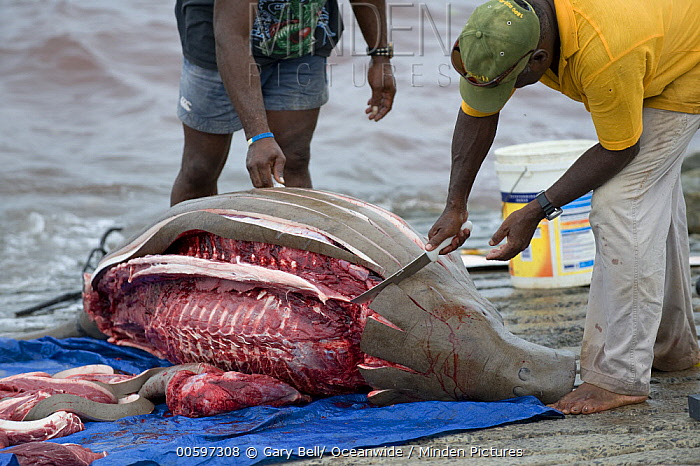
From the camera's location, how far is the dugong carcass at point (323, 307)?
287 centimetres

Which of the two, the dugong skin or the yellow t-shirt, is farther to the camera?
the dugong skin

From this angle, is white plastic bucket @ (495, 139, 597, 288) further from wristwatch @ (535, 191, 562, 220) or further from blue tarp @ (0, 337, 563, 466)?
blue tarp @ (0, 337, 563, 466)

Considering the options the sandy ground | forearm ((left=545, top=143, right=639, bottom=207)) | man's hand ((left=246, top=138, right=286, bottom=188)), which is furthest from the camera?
man's hand ((left=246, top=138, right=286, bottom=188))

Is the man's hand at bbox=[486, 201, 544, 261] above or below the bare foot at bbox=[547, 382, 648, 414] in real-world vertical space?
above

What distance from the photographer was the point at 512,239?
9.34ft

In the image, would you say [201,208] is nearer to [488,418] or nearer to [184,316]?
[184,316]

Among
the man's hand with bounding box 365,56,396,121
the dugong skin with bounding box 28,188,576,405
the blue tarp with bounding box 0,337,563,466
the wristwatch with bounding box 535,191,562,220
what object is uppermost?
the man's hand with bounding box 365,56,396,121

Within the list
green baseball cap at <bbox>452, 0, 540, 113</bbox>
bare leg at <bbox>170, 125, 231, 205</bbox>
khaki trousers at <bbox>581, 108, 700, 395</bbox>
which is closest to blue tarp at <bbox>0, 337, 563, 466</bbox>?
khaki trousers at <bbox>581, 108, 700, 395</bbox>

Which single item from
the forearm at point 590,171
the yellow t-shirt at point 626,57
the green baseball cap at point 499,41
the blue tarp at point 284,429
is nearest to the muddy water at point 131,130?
the blue tarp at point 284,429

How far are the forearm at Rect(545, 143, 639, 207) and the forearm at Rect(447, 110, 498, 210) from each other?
0.33 m

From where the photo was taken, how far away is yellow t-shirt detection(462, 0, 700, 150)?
246cm

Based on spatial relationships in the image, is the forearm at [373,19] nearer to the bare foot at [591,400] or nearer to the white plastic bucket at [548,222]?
the white plastic bucket at [548,222]

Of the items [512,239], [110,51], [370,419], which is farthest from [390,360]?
[110,51]

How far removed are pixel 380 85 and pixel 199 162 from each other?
1.18 metres
